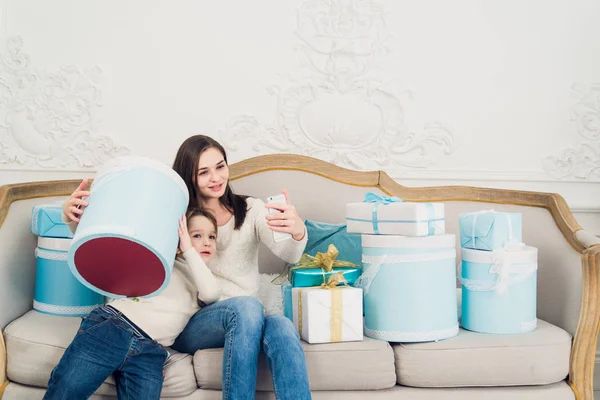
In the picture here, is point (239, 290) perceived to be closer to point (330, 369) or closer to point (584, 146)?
point (330, 369)

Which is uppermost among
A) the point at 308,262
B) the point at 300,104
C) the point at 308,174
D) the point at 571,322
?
the point at 300,104

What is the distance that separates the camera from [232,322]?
5.24ft

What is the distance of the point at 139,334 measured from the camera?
1.61m

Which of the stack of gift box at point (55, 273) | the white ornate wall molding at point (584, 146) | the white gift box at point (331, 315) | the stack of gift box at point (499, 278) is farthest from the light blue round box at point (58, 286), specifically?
the white ornate wall molding at point (584, 146)

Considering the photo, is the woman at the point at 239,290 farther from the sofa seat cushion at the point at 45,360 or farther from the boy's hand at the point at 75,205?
the boy's hand at the point at 75,205

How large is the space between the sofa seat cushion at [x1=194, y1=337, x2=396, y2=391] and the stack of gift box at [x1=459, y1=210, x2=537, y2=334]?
1.36ft

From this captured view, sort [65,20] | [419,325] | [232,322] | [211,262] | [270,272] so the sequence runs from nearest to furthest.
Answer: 1. [232,322]
2. [419,325]
3. [211,262]
4. [270,272]
5. [65,20]

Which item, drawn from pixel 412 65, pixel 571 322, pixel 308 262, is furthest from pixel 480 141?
pixel 308 262

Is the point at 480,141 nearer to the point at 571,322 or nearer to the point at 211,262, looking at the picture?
the point at 571,322

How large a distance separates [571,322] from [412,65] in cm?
131

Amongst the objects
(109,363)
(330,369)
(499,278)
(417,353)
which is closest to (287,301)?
(330,369)

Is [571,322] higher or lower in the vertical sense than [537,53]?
lower

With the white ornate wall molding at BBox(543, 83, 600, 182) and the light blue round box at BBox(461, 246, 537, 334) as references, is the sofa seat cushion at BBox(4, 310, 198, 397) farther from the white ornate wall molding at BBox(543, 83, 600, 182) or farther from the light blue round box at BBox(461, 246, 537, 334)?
the white ornate wall molding at BBox(543, 83, 600, 182)

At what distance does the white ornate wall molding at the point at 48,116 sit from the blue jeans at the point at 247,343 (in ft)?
3.81
